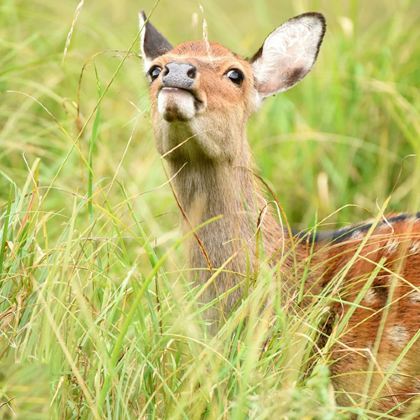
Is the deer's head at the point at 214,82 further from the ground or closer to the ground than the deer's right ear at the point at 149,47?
closer to the ground

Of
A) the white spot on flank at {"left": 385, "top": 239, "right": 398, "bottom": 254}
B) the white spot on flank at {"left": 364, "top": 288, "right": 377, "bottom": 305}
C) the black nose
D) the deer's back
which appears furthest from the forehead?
the white spot on flank at {"left": 364, "top": 288, "right": 377, "bottom": 305}

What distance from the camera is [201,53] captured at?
536cm

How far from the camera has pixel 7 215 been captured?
179 inches

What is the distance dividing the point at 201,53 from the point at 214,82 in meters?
0.28

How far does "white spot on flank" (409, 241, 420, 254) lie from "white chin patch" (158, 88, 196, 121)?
3.47 ft

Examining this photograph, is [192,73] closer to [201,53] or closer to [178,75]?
[178,75]

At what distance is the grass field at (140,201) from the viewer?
404 centimetres

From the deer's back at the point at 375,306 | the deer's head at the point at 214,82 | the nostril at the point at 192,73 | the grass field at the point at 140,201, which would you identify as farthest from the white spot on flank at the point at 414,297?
the nostril at the point at 192,73

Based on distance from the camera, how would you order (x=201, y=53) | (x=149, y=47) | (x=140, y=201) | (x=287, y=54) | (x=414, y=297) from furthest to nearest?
(x=140, y=201) → (x=287, y=54) → (x=149, y=47) → (x=201, y=53) → (x=414, y=297)

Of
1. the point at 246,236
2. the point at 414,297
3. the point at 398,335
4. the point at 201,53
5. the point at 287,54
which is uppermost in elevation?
the point at 201,53

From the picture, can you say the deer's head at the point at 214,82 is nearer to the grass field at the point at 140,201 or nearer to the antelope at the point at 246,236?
the antelope at the point at 246,236

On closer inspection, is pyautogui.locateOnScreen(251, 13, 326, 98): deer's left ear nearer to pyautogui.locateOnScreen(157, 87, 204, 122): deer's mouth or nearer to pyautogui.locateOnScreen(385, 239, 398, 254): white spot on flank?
pyautogui.locateOnScreen(157, 87, 204, 122): deer's mouth

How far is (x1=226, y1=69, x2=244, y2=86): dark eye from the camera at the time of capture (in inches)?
211

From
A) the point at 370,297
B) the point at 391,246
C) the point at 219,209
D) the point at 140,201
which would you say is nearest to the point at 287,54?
the point at 219,209
